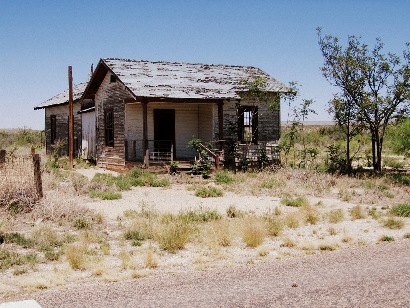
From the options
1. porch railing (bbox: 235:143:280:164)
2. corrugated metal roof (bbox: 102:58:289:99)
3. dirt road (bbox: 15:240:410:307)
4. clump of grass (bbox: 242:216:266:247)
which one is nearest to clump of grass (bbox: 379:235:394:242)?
dirt road (bbox: 15:240:410:307)

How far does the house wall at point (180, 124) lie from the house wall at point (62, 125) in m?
7.58

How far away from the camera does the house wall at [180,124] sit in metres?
20.9

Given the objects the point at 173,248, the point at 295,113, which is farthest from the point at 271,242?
the point at 295,113

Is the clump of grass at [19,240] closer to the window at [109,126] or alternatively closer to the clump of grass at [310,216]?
the clump of grass at [310,216]

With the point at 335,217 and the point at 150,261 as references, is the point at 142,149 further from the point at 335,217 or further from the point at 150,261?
the point at 150,261

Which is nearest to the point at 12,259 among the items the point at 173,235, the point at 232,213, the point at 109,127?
the point at 173,235

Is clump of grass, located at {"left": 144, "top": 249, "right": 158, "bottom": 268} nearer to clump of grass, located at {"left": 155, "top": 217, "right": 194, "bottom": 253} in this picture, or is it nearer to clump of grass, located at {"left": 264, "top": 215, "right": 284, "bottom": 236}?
clump of grass, located at {"left": 155, "top": 217, "right": 194, "bottom": 253}

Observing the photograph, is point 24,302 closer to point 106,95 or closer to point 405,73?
point 405,73

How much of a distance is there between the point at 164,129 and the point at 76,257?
14621 mm

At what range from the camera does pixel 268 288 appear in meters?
5.75

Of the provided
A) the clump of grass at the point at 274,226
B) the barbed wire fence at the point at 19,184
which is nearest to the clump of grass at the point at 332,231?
the clump of grass at the point at 274,226

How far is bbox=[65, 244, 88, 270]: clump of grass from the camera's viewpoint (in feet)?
22.5

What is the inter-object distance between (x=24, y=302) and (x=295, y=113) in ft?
53.0

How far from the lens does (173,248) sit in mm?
8039
